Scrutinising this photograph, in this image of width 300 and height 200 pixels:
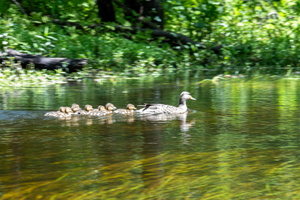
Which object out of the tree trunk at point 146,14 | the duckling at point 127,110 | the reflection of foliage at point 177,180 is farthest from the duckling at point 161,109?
the tree trunk at point 146,14

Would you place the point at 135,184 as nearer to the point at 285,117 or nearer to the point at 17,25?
the point at 285,117

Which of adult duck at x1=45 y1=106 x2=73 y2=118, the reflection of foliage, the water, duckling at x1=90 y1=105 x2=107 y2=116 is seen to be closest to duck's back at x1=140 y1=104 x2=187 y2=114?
the water

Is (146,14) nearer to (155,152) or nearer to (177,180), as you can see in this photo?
(155,152)

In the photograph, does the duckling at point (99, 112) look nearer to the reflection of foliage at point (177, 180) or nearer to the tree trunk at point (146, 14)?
the reflection of foliage at point (177, 180)

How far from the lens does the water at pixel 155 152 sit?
612cm

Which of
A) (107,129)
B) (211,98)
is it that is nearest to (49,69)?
(211,98)

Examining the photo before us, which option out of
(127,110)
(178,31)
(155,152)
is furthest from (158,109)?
(178,31)

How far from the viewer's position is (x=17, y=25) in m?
22.3

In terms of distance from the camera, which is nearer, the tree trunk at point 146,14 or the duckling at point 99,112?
the duckling at point 99,112

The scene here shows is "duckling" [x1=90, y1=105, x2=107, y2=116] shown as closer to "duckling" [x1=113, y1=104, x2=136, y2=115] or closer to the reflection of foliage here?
"duckling" [x1=113, y1=104, x2=136, y2=115]

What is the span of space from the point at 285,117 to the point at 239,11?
17.0 meters

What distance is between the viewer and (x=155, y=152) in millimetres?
7723

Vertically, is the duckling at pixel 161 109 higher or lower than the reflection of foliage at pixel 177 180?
higher

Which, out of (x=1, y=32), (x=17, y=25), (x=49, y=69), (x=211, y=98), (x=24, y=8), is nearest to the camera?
(x=211, y=98)
